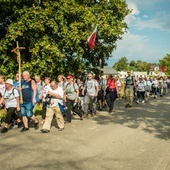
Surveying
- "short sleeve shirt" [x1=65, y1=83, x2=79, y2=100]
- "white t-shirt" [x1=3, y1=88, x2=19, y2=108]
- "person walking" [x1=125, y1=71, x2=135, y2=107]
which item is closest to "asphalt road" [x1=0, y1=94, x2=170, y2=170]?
"white t-shirt" [x1=3, y1=88, x2=19, y2=108]

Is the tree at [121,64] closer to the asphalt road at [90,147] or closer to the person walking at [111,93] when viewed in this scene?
the person walking at [111,93]

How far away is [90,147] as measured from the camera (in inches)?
280

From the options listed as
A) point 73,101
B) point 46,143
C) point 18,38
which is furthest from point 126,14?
point 46,143

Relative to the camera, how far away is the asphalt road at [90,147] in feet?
19.0

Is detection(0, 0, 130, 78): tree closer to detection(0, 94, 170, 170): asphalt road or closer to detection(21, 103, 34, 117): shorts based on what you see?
detection(0, 94, 170, 170): asphalt road

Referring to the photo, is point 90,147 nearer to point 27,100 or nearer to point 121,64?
point 27,100

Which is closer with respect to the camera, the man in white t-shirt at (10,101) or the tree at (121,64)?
the man in white t-shirt at (10,101)

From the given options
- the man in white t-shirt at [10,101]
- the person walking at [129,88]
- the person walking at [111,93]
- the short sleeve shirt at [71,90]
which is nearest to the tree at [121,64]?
the person walking at [129,88]

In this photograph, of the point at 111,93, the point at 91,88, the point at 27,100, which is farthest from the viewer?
the point at 111,93

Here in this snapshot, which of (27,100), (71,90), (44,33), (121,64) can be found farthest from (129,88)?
(121,64)

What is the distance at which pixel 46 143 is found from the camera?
294 inches

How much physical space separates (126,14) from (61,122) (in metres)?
22.0

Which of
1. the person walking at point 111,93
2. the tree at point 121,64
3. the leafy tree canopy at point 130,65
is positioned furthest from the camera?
the tree at point 121,64

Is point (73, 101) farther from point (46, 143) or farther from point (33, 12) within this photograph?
point (33, 12)
